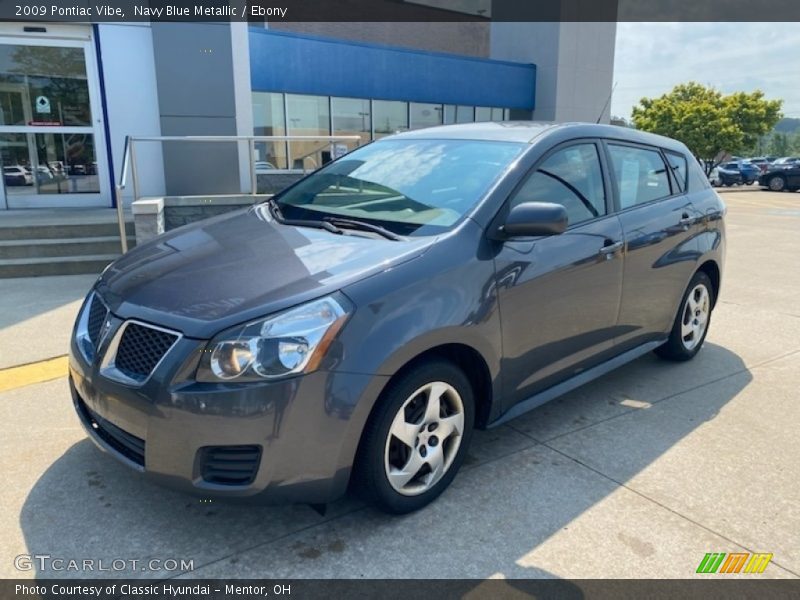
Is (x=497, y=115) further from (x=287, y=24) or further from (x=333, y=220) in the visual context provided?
(x=333, y=220)

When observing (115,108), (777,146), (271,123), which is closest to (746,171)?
(271,123)

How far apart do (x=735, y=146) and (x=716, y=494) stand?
44.5m

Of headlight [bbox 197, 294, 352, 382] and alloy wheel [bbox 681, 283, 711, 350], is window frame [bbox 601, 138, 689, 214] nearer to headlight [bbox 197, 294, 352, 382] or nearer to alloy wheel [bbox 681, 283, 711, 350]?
alloy wheel [bbox 681, 283, 711, 350]

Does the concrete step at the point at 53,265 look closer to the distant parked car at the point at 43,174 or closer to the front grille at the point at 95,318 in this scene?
the distant parked car at the point at 43,174

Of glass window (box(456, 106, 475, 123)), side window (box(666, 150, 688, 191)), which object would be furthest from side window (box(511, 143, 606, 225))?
glass window (box(456, 106, 475, 123))

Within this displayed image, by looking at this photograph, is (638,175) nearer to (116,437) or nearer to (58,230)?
(116,437)

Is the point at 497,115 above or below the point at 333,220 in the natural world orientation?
above

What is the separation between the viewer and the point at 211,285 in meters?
2.62

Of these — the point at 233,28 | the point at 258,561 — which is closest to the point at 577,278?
the point at 258,561

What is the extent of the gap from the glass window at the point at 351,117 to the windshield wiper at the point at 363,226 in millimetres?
16335

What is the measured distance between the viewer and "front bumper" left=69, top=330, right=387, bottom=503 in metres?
2.32

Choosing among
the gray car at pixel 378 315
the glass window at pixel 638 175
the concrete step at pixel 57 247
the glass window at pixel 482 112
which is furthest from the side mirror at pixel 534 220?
the glass window at pixel 482 112

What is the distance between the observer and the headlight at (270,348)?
91.9 inches

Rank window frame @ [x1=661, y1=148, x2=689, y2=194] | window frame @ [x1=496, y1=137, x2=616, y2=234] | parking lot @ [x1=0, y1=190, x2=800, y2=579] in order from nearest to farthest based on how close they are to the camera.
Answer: parking lot @ [x1=0, y1=190, x2=800, y2=579] < window frame @ [x1=496, y1=137, x2=616, y2=234] < window frame @ [x1=661, y1=148, x2=689, y2=194]
